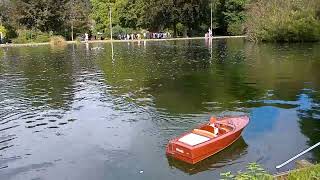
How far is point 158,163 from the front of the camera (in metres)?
16.7

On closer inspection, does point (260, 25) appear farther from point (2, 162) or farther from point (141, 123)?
point (2, 162)

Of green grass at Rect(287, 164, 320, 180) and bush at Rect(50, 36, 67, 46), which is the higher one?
bush at Rect(50, 36, 67, 46)

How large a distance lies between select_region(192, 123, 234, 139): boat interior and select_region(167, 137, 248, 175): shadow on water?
68cm

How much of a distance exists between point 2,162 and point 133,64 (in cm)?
3233

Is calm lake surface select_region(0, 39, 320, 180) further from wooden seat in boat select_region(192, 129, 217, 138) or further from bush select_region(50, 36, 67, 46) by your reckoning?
bush select_region(50, 36, 67, 46)

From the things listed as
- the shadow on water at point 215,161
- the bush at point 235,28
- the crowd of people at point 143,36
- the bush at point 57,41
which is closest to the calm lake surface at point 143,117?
the shadow on water at point 215,161

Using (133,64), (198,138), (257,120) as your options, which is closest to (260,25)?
(133,64)

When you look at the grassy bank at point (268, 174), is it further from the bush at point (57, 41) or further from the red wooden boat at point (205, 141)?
the bush at point (57, 41)

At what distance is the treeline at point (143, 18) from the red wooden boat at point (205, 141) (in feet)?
196

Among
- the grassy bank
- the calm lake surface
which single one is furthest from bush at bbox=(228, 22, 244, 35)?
the grassy bank

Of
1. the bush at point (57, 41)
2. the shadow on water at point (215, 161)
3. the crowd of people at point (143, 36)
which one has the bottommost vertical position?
the shadow on water at point (215, 161)

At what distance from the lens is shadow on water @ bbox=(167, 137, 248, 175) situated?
16.1 m

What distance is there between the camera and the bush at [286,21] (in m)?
70.4

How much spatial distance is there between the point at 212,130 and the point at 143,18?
315ft
